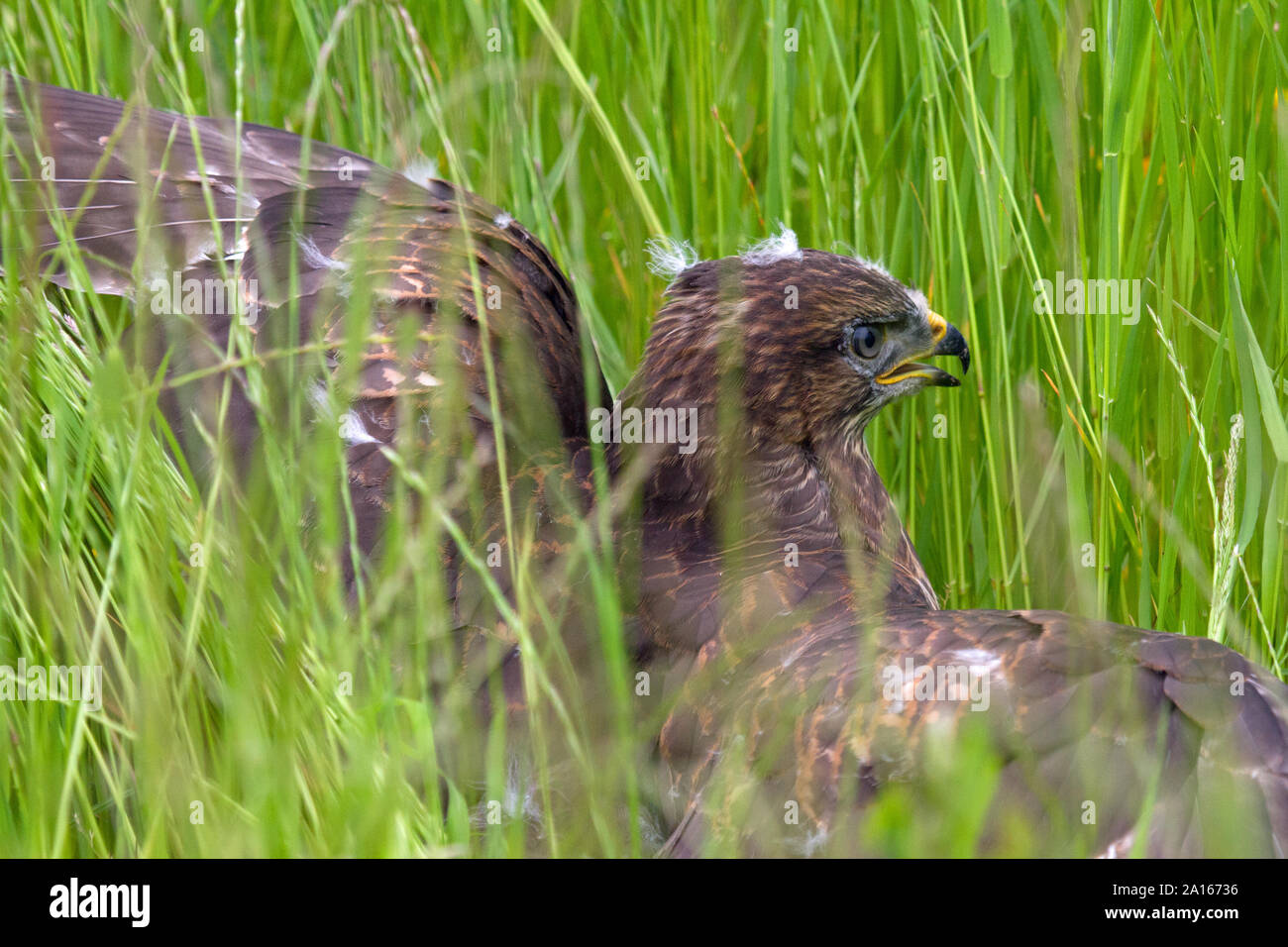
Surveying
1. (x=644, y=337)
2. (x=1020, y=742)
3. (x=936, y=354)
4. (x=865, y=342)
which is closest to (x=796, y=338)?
(x=865, y=342)

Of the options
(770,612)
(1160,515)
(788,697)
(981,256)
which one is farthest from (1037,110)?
(788,697)

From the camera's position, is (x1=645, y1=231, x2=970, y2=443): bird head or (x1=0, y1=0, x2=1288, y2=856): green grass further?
(x1=645, y1=231, x2=970, y2=443): bird head

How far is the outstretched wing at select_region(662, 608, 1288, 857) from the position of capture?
2.03 m

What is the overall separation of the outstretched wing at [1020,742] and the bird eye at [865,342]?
787 millimetres

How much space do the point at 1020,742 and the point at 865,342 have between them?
1144 mm

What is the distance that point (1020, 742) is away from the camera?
2100mm

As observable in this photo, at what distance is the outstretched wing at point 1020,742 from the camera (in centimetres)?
203

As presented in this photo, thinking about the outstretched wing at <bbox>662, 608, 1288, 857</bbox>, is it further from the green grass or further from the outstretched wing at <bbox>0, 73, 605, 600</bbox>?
the outstretched wing at <bbox>0, 73, 605, 600</bbox>

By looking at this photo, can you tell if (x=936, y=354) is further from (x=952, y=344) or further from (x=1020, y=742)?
(x=1020, y=742)

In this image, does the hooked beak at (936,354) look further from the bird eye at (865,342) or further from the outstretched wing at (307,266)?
the outstretched wing at (307,266)

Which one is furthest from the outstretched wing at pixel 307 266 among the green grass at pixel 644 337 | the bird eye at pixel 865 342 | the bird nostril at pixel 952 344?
the bird nostril at pixel 952 344

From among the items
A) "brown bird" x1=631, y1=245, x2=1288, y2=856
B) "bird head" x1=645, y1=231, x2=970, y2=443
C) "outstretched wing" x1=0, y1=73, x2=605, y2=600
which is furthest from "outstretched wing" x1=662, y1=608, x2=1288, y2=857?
"outstretched wing" x1=0, y1=73, x2=605, y2=600

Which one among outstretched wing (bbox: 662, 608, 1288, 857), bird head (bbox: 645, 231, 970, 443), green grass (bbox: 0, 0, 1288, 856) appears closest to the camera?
green grass (bbox: 0, 0, 1288, 856)

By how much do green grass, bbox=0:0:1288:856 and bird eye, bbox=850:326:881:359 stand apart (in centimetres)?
20
